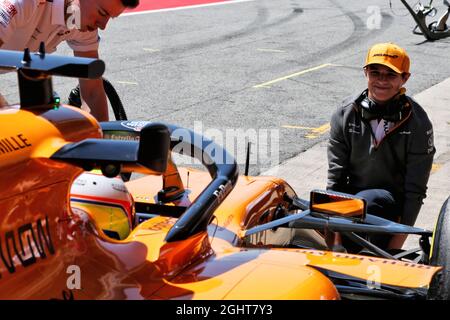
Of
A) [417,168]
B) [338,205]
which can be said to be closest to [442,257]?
[338,205]

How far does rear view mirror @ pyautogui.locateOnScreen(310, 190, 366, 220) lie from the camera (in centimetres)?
358

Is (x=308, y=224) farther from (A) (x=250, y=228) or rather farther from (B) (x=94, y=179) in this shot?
(B) (x=94, y=179)

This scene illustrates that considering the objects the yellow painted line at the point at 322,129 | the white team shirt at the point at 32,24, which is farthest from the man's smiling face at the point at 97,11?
the yellow painted line at the point at 322,129

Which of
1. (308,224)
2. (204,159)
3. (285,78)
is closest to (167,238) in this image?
(204,159)

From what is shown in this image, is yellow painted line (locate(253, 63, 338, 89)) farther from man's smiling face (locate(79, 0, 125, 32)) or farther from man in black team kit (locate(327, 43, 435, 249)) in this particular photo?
man's smiling face (locate(79, 0, 125, 32))

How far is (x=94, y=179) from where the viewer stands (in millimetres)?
3105

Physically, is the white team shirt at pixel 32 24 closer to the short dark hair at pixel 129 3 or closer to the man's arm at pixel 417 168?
the short dark hair at pixel 129 3

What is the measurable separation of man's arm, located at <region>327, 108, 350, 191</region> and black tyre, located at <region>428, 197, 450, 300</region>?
1331mm

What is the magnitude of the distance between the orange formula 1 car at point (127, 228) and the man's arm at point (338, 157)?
1.17 meters

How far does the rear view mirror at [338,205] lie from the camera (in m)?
3.58

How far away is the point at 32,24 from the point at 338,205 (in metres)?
1.63

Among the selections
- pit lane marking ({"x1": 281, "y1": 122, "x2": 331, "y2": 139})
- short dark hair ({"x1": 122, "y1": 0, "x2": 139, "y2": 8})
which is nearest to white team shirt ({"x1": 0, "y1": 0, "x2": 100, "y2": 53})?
short dark hair ({"x1": 122, "y1": 0, "x2": 139, "y2": 8})

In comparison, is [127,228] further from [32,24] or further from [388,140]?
[388,140]

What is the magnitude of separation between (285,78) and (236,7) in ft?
27.0
